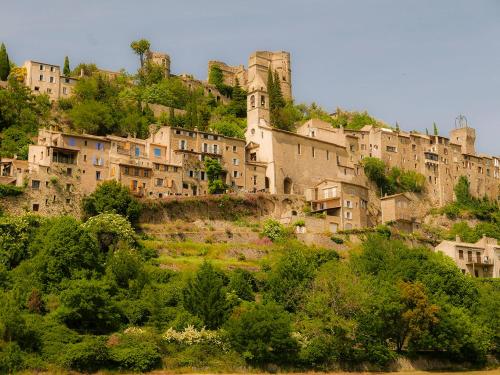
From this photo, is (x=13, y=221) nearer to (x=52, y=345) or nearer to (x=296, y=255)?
(x=52, y=345)

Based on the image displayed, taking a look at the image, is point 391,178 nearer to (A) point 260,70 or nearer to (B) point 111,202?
(A) point 260,70

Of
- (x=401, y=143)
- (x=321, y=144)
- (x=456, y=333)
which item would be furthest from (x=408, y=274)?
(x=401, y=143)

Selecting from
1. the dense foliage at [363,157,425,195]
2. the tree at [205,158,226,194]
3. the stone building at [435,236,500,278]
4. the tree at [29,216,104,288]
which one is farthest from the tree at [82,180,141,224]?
the dense foliage at [363,157,425,195]

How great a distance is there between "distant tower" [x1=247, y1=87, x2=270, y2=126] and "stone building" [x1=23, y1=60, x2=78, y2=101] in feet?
69.4

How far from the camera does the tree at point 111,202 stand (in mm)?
60531

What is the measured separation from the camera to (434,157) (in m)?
88.2

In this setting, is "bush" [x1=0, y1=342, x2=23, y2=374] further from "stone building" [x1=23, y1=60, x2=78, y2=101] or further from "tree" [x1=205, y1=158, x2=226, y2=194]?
"stone building" [x1=23, y1=60, x2=78, y2=101]

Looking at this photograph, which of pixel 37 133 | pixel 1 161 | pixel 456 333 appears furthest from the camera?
pixel 37 133

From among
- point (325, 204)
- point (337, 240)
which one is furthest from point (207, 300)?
point (325, 204)

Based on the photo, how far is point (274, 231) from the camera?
2574 inches

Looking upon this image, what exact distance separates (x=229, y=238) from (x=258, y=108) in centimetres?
1966

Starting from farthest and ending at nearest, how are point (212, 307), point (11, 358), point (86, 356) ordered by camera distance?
point (212, 307)
point (86, 356)
point (11, 358)

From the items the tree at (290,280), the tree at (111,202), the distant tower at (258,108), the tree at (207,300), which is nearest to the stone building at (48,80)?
the distant tower at (258,108)

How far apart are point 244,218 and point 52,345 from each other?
2846 centimetres
